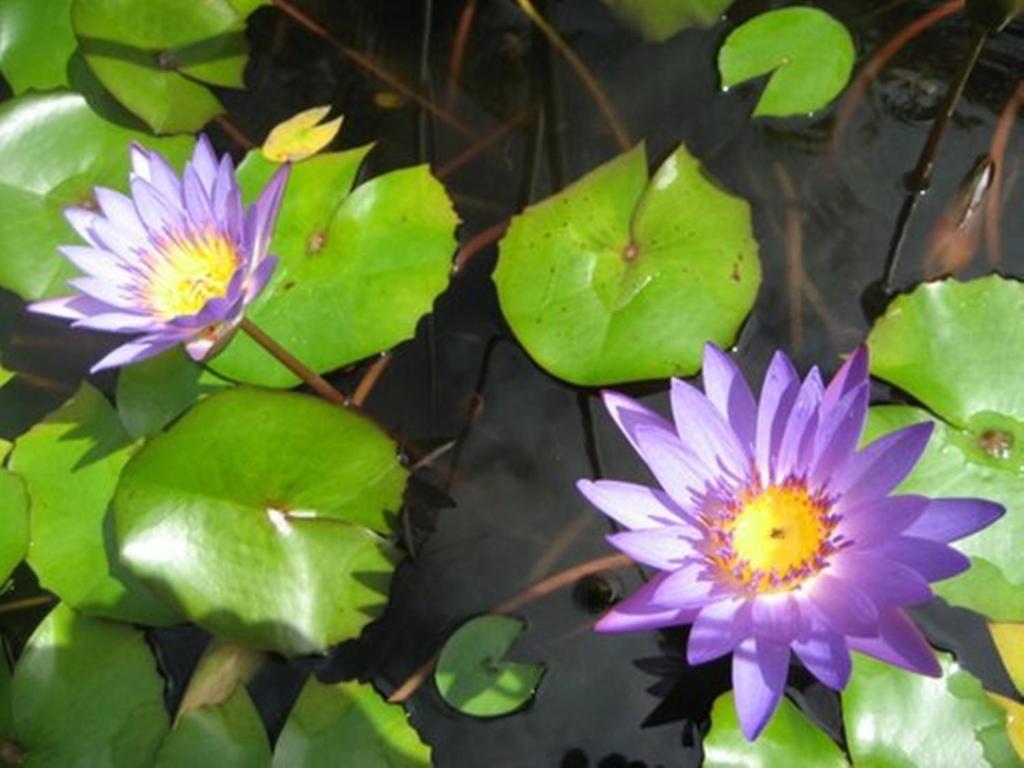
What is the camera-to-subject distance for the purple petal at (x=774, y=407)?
1.79 m

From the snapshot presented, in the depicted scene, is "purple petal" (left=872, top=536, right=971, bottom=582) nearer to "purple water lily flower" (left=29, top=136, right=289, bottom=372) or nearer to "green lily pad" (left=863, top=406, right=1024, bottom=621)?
"green lily pad" (left=863, top=406, right=1024, bottom=621)

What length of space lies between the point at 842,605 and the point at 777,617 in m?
0.10

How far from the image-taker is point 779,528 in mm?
1856

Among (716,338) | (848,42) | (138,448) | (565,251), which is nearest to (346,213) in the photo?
(565,251)

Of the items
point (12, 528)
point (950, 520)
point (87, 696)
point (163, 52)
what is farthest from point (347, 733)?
point (163, 52)

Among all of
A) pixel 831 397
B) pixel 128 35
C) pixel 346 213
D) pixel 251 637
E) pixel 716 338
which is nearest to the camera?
pixel 831 397

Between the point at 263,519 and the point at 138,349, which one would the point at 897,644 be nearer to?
the point at 263,519

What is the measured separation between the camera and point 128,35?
2.77m

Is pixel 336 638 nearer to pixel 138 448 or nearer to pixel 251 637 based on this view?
pixel 251 637

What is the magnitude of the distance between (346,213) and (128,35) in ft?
2.39

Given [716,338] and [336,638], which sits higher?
[716,338]

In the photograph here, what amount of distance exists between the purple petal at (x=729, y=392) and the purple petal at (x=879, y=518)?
199 mm

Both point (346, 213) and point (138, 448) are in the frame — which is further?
point (346, 213)

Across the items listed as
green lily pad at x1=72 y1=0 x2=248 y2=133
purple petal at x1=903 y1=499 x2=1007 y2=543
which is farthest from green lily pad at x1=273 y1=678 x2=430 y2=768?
green lily pad at x1=72 y1=0 x2=248 y2=133
